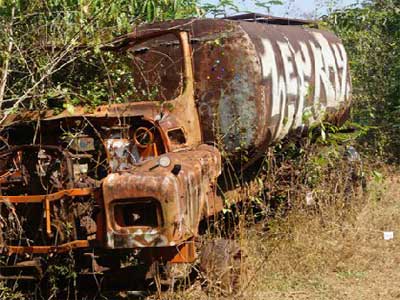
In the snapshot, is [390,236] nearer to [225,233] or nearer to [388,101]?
[225,233]

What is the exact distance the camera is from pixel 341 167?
8664mm

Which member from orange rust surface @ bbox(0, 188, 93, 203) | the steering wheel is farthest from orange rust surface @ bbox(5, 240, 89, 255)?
the steering wheel

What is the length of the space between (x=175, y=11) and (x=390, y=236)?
120 inches

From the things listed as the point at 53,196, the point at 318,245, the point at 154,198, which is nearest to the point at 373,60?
the point at 318,245

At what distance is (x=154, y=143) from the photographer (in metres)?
5.80

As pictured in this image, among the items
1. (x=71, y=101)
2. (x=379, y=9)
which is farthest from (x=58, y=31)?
(x=379, y=9)

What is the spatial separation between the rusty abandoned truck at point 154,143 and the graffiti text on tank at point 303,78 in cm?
2

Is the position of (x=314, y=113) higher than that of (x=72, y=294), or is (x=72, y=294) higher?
(x=314, y=113)

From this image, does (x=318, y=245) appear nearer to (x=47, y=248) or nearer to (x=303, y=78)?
(x=303, y=78)

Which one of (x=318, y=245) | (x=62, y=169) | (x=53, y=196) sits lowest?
(x=318, y=245)

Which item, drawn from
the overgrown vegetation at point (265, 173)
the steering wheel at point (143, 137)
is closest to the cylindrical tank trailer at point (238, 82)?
the overgrown vegetation at point (265, 173)

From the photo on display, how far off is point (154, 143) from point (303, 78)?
8.25ft

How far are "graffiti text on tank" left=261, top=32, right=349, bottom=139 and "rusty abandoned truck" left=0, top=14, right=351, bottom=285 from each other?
0.9 inches

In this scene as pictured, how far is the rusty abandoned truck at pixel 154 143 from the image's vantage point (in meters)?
4.79
